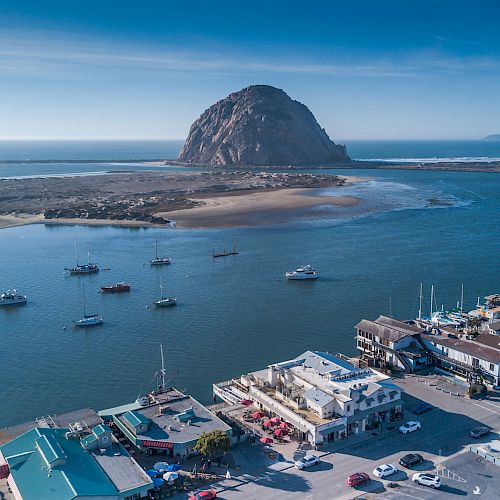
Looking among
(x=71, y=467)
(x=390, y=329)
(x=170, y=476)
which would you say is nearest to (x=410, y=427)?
(x=390, y=329)

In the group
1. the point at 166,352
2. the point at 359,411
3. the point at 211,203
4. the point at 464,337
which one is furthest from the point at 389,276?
the point at 211,203

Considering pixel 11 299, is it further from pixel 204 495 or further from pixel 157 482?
pixel 204 495

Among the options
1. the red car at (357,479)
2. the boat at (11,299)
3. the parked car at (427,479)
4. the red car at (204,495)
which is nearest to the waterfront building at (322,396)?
the red car at (357,479)

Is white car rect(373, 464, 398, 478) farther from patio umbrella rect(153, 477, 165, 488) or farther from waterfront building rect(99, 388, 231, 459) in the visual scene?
patio umbrella rect(153, 477, 165, 488)

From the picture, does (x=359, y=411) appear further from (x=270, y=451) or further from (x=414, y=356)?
(x=414, y=356)

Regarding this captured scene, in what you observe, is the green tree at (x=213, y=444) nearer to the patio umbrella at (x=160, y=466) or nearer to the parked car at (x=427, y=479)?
the patio umbrella at (x=160, y=466)
